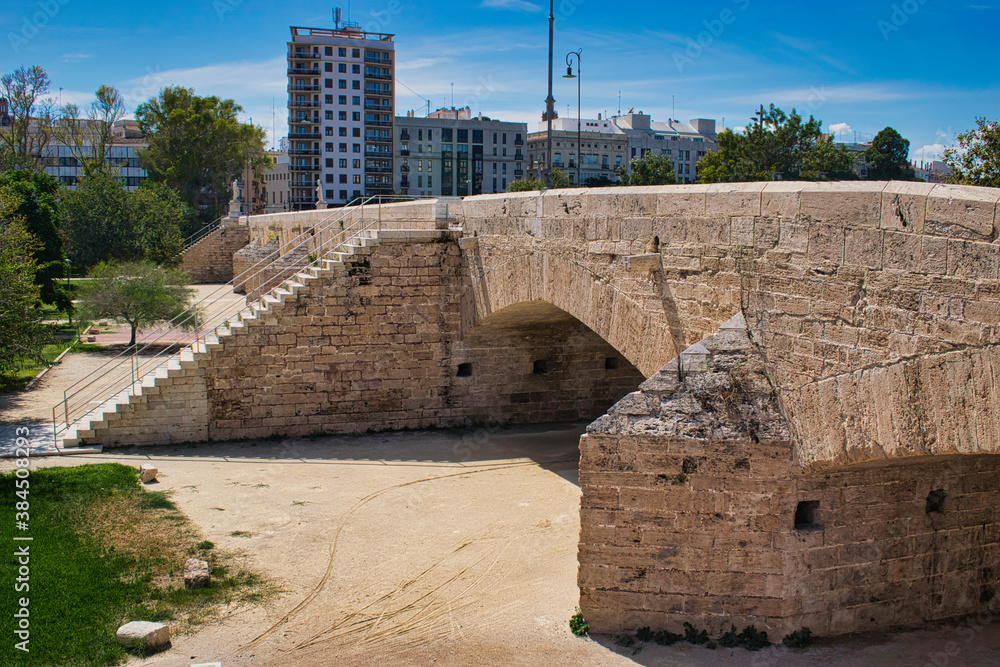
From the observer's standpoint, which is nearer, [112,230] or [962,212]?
[962,212]

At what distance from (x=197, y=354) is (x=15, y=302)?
388 centimetres

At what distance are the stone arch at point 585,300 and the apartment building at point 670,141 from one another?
67.0m

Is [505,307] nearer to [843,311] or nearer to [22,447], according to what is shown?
[843,311]

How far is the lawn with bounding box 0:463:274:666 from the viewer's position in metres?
7.91

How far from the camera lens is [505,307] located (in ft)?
44.5

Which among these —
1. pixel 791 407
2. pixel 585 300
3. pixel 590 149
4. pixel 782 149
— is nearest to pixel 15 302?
pixel 585 300

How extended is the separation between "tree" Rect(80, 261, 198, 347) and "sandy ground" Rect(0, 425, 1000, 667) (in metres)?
10.1

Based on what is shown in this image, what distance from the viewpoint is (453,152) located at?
75750 mm

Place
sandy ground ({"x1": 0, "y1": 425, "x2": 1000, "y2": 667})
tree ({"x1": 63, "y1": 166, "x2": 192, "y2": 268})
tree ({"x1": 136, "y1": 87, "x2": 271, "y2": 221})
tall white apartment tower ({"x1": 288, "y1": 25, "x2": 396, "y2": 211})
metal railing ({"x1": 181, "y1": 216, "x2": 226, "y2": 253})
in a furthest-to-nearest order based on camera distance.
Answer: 1. tall white apartment tower ({"x1": 288, "y1": 25, "x2": 396, "y2": 211})
2. tree ({"x1": 136, "y1": 87, "x2": 271, "y2": 221})
3. metal railing ({"x1": 181, "y1": 216, "x2": 226, "y2": 253})
4. tree ({"x1": 63, "y1": 166, "x2": 192, "y2": 268})
5. sandy ground ({"x1": 0, "y1": 425, "x2": 1000, "y2": 667})

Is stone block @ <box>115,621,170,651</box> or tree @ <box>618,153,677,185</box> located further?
tree @ <box>618,153,677,185</box>

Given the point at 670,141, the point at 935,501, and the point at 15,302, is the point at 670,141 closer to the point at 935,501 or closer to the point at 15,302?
the point at 15,302

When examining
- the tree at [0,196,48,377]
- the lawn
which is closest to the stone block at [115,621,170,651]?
the lawn

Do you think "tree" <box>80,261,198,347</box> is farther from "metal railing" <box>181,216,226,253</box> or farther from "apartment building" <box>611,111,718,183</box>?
"apartment building" <box>611,111,718,183</box>

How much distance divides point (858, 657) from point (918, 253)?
374 centimetres
